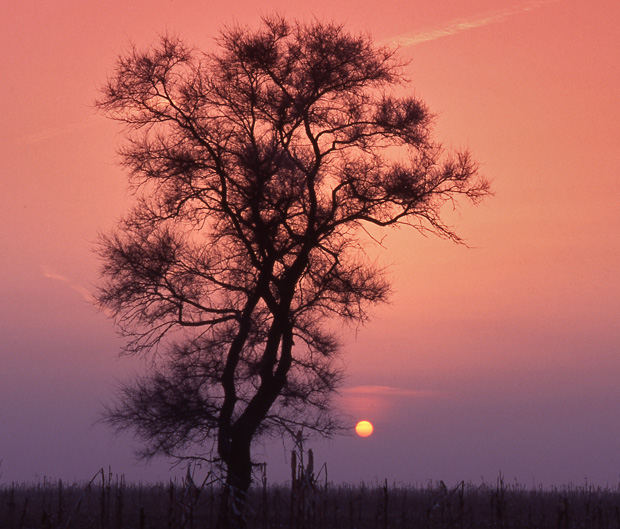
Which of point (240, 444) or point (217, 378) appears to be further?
point (217, 378)

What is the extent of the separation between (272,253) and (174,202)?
3055mm

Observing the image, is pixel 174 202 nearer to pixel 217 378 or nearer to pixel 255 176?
pixel 255 176

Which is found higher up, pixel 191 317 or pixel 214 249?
pixel 214 249

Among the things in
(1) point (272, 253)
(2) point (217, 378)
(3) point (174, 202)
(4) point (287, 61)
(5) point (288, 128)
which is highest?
(4) point (287, 61)

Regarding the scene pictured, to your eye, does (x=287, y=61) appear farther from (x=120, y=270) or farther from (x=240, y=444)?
(x=240, y=444)

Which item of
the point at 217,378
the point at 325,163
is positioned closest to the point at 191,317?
the point at 217,378

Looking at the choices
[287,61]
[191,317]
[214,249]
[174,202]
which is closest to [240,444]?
[191,317]

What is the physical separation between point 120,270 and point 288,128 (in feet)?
19.6

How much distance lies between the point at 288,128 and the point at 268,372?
6.55 metres

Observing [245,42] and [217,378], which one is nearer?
[245,42]

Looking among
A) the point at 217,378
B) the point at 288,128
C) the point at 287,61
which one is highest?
the point at 287,61

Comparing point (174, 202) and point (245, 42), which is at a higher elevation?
point (245, 42)

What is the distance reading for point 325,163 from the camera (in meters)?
20.5

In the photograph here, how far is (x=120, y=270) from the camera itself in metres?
20.7
